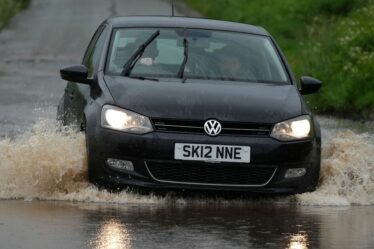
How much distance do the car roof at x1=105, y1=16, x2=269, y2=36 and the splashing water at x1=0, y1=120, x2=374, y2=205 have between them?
4.10ft

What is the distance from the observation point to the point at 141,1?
136ft

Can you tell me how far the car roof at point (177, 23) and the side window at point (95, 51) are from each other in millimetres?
170

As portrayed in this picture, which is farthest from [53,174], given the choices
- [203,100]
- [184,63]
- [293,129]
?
[293,129]

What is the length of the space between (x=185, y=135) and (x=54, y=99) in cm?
1012

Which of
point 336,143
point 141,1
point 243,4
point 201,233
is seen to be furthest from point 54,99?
point 141,1

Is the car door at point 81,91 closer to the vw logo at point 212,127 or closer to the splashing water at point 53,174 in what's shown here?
the splashing water at point 53,174

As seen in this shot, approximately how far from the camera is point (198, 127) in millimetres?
10477

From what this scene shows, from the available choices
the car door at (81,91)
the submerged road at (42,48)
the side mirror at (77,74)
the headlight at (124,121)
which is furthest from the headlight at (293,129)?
the submerged road at (42,48)

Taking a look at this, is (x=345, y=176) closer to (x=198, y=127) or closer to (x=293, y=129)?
(x=293, y=129)

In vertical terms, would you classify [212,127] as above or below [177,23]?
below

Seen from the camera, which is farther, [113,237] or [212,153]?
[212,153]

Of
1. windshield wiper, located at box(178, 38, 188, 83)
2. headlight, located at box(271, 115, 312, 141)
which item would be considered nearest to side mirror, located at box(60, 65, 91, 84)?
windshield wiper, located at box(178, 38, 188, 83)

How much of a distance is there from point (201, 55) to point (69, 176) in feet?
5.74

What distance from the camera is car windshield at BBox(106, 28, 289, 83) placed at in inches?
458
